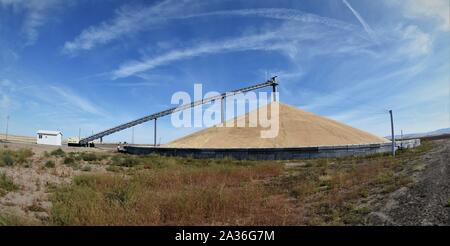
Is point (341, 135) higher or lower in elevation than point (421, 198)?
higher

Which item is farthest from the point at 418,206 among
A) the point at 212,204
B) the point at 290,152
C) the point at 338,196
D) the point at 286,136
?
the point at 286,136

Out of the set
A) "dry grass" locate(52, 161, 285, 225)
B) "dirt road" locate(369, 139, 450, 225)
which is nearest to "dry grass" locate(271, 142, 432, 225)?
"dirt road" locate(369, 139, 450, 225)

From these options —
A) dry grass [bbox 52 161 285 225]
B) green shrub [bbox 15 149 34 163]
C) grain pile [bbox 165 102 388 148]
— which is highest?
grain pile [bbox 165 102 388 148]

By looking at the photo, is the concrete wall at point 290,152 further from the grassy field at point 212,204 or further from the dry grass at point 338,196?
the grassy field at point 212,204

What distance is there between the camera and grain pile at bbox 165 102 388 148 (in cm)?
4275

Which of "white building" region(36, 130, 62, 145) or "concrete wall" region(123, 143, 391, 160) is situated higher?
"white building" region(36, 130, 62, 145)

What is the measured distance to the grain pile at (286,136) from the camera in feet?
140

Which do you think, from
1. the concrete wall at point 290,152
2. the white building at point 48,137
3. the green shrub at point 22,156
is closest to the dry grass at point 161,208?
the green shrub at point 22,156

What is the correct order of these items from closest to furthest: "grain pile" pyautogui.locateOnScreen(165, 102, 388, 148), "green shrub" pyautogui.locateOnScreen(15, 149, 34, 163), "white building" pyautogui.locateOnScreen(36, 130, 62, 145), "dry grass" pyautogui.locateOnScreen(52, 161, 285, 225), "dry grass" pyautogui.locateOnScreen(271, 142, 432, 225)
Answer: "dry grass" pyautogui.locateOnScreen(52, 161, 285, 225) < "dry grass" pyautogui.locateOnScreen(271, 142, 432, 225) < "green shrub" pyautogui.locateOnScreen(15, 149, 34, 163) < "grain pile" pyautogui.locateOnScreen(165, 102, 388, 148) < "white building" pyautogui.locateOnScreen(36, 130, 62, 145)

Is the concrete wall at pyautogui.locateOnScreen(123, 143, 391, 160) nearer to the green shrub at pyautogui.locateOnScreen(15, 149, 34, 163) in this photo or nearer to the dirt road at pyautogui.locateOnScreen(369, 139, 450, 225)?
the green shrub at pyautogui.locateOnScreen(15, 149, 34, 163)
